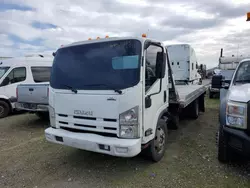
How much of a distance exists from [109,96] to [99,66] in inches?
22.8

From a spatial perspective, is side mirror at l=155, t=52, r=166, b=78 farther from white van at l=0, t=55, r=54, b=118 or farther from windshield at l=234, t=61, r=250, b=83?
white van at l=0, t=55, r=54, b=118

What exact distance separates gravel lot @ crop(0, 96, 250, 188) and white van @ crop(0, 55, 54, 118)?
3.59 meters

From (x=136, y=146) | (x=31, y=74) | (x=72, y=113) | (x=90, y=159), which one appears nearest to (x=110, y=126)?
(x=136, y=146)

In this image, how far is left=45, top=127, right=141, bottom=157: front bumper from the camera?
2775mm

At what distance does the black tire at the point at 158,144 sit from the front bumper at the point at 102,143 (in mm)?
650

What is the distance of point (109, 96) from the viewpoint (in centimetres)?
292

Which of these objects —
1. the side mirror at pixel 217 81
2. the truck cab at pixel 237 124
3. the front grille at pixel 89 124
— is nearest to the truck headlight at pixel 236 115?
the truck cab at pixel 237 124

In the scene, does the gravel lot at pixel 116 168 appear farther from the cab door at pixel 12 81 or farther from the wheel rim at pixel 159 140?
the cab door at pixel 12 81

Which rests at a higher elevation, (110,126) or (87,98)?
(87,98)

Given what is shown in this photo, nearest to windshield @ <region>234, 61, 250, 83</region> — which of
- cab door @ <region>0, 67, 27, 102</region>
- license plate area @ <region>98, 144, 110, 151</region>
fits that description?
license plate area @ <region>98, 144, 110, 151</region>

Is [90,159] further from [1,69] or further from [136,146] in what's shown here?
[1,69]

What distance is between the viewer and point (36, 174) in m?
3.46

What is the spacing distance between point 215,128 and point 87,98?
4.34m

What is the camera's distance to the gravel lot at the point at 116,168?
3.11m
